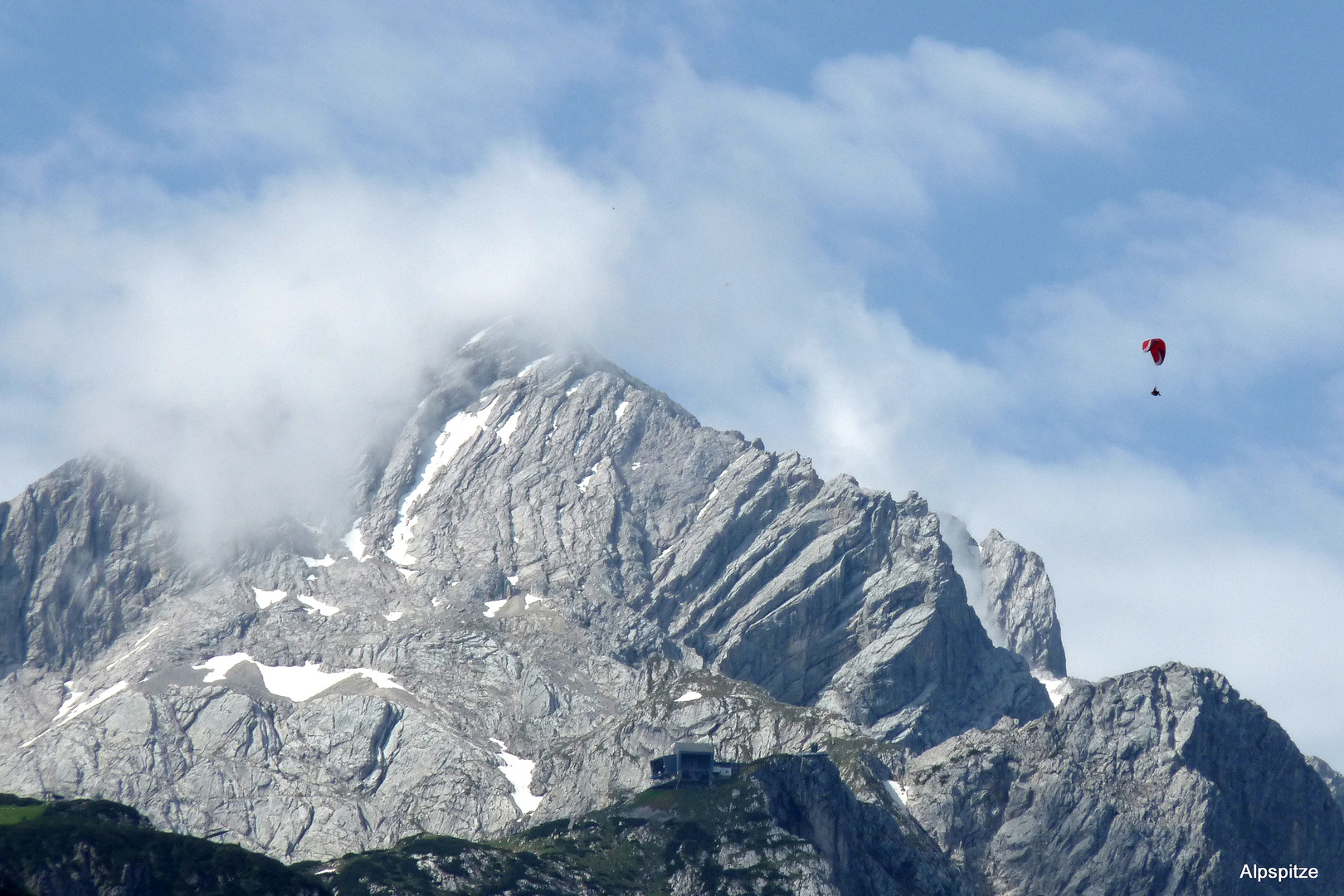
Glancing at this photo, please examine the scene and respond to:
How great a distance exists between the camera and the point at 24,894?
138 m

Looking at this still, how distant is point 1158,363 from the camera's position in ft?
608

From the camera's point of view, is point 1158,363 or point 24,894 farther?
point 1158,363

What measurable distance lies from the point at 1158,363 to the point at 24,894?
336 ft

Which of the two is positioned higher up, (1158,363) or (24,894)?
(1158,363)
